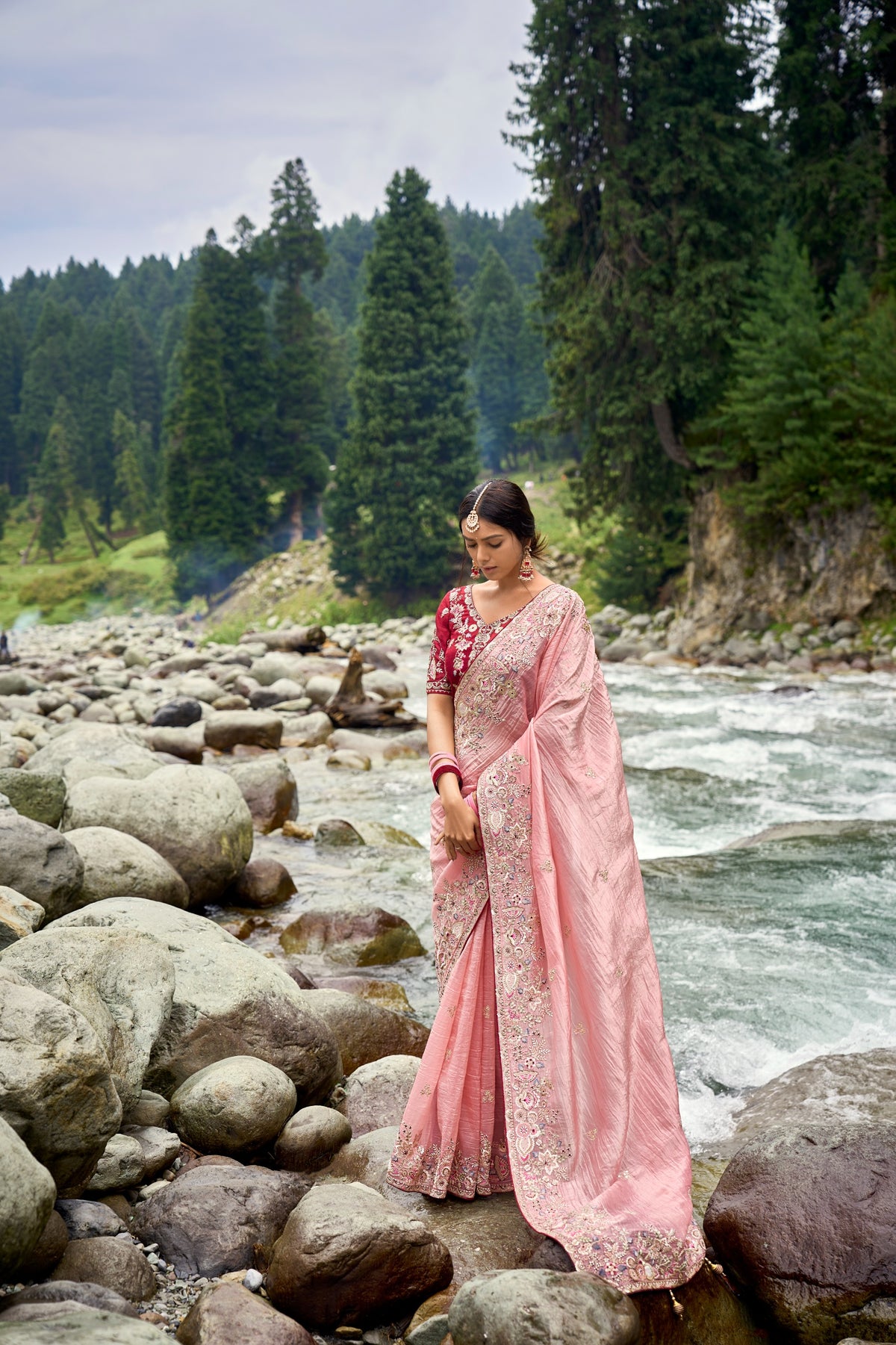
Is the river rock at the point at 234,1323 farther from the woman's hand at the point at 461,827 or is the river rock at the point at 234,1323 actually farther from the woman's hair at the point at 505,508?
the woman's hair at the point at 505,508

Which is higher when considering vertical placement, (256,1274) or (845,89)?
(845,89)

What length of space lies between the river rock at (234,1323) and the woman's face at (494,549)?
6.67ft

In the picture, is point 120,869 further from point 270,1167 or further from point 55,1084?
point 55,1084

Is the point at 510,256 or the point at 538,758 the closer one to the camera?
the point at 538,758

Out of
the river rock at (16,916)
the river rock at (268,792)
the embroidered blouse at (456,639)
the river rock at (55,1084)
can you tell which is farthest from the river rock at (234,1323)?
the river rock at (268,792)

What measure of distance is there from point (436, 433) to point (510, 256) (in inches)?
1879

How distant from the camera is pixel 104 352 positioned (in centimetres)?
6200

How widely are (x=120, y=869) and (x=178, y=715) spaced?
814 centimetres

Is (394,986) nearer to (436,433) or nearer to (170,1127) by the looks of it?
(170,1127)

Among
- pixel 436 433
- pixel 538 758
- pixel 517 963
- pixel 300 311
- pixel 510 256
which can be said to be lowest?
pixel 517 963

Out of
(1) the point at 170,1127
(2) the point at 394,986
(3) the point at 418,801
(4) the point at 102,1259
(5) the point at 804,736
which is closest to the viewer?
(4) the point at 102,1259

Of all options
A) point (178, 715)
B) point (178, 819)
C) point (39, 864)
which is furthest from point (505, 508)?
point (178, 715)

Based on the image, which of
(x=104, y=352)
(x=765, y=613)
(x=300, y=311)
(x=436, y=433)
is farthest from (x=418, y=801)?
(x=104, y=352)

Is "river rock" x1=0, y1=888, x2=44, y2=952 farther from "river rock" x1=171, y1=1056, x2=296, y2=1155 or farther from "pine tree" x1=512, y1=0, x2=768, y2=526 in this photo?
"pine tree" x1=512, y1=0, x2=768, y2=526
